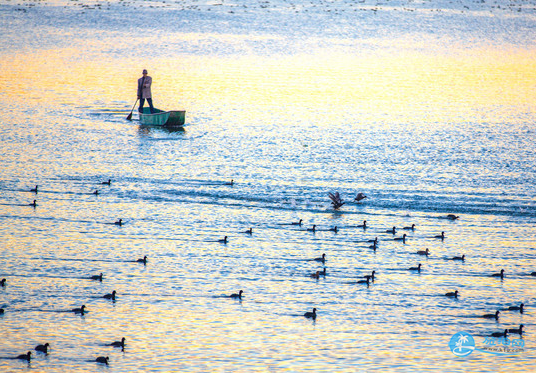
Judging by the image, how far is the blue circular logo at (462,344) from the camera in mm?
18391

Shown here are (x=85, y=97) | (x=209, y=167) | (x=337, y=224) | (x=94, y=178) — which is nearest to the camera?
(x=337, y=224)

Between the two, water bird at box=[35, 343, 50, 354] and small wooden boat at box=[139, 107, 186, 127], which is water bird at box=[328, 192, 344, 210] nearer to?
water bird at box=[35, 343, 50, 354]

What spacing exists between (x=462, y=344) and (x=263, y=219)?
10050 mm

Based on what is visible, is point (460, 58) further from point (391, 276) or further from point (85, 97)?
point (391, 276)

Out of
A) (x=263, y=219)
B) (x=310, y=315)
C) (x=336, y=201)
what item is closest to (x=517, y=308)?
(x=310, y=315)

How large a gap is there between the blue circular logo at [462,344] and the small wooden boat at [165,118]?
85.7 ft

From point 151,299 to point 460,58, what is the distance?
65.1 metres

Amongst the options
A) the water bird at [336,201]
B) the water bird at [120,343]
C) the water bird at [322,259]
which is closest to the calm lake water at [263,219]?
the water bird at [120,343]

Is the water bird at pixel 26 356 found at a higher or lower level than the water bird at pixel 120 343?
lower

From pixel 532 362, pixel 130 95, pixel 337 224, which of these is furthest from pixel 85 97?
pixel 532 362

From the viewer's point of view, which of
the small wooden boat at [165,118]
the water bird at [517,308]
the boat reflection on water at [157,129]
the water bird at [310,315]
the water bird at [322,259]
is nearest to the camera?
the water bird at [310,315]

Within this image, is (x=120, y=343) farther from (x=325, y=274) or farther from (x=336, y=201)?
(x=336, y=201)

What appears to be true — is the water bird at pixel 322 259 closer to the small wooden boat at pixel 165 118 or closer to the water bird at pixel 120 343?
the water bird at pixel 120 343

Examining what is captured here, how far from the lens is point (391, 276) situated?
22.6 m
